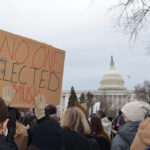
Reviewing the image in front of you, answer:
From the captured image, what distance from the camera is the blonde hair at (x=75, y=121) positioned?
3785mm

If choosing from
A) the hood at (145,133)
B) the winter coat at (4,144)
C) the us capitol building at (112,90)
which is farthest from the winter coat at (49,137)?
the us capitol building at (112,90)

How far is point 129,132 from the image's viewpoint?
3592mm

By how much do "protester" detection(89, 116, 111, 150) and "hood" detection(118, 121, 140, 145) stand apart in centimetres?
133

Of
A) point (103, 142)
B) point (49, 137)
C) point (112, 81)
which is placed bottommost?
point (103, 142)

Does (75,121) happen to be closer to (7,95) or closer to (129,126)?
(129,126)

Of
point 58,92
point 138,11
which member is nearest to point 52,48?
point 58,92

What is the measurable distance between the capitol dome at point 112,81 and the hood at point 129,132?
115 m

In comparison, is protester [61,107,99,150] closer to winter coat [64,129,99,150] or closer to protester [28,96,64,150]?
winter coat [64,129,99,150]

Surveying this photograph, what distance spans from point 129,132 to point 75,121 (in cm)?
74

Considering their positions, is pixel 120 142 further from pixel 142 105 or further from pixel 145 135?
pixel 145 135

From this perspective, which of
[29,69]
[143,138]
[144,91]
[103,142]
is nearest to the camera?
[143,138]

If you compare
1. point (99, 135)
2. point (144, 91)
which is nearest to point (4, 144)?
point (99, 135)

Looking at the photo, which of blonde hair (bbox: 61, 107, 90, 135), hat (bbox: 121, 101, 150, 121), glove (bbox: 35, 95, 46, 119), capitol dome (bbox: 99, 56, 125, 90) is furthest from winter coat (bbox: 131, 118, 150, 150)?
capitol dome (bbox: 99, 56, 125, 90)

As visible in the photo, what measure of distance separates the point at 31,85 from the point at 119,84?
389ft
